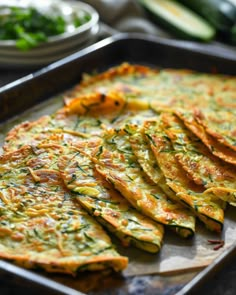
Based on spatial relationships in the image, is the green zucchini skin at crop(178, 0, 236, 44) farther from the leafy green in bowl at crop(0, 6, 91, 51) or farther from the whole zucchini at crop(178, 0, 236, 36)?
the leafy green in bowl at crop(0, 6, 91, 51)

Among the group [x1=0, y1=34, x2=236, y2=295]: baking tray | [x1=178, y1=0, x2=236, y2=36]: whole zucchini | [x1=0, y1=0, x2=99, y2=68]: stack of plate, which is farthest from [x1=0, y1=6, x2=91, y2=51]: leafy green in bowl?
[x1=178, y1=0, x2=236, y2=36]: whole zucchini

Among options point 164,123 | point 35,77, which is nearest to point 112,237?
point 164,123

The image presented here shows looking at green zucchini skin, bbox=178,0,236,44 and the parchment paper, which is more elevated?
the parchment paper

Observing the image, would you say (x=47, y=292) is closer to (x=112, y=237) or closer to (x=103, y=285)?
(x=103, y=285)

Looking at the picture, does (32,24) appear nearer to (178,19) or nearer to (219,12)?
(178,19)

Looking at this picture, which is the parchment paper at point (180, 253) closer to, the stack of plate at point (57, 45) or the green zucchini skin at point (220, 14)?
the stack of plate at point (57, 45)

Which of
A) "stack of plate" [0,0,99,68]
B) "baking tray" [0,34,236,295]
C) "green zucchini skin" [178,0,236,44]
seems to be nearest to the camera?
"baking tray" [0,34,236,295]

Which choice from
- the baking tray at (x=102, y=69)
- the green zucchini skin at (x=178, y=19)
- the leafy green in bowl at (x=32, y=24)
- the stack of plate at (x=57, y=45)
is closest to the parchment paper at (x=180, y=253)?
the baking tray at (x=102, y=69)
